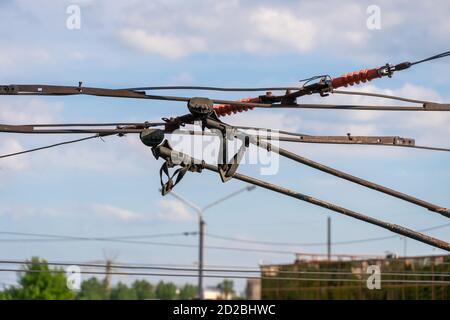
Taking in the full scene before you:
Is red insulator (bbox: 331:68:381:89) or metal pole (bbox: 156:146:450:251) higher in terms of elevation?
red insulator (bbox: 331:68:381:89)

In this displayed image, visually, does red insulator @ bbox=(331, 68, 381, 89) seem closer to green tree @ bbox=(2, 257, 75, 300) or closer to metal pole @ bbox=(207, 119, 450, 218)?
metal pole @ bbox=(207, 119, 450, 218)

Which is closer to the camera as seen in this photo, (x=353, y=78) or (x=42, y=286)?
(x=353, y=78)

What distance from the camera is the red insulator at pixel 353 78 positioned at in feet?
42.3

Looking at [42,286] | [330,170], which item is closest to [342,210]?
[330,170]

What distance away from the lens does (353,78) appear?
13.0 metres

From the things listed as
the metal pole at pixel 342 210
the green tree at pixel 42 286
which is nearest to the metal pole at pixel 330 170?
the metal pole at pixel 342 210

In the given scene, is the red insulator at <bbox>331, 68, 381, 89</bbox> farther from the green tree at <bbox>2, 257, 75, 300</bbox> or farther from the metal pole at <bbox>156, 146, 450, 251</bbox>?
the green tree at <bbox>2, 257, 75, 300</bbox>

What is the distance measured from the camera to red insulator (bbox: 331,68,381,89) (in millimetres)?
12891

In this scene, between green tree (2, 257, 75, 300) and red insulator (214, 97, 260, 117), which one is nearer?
red insulator (214, 97, 260, 117)

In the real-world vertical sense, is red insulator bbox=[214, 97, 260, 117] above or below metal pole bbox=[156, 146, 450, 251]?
above

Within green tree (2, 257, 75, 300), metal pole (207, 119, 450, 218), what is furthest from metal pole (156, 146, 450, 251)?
green tree (2, 257, 75, 300)

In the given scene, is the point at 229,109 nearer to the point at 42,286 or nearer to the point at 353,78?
the point at 353,78

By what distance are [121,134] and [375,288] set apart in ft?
108
